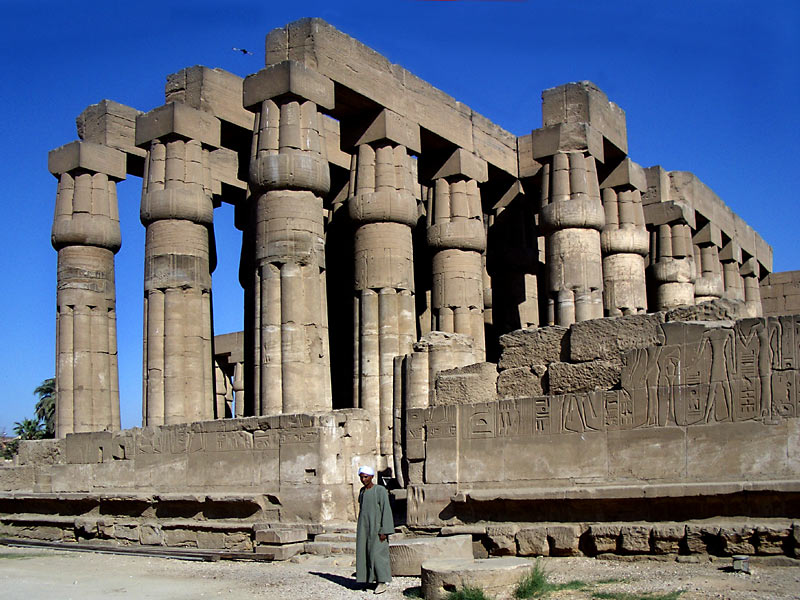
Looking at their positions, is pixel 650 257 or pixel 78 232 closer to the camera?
pixel 78 232

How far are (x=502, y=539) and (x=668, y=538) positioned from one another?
1.73 meters

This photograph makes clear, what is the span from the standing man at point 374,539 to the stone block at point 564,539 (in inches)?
62.6

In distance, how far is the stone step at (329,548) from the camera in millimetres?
10867

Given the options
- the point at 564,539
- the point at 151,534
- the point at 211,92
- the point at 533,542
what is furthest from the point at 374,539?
the point at 211,92

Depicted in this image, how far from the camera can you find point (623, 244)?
2345 cm

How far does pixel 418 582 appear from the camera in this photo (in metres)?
8.64

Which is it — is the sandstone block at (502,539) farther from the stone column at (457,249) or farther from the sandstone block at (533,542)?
the stone column at (457,249)

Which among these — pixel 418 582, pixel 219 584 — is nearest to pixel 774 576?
pixel 418 582

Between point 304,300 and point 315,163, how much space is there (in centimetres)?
244

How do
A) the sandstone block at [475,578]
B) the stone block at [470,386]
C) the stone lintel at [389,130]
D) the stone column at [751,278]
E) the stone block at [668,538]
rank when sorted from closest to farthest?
the sandstone block at [475,578], the stone block at [668,538], the stone block at [470,386], the stone lintel at [389,130], the stone column at [751,278]

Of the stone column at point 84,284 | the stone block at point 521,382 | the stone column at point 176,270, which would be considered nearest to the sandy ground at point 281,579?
the stone block at point 521,382

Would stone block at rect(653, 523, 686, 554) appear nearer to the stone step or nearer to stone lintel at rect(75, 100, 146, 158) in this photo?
the stone step

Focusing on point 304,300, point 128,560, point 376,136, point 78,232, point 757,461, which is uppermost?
point 376,136

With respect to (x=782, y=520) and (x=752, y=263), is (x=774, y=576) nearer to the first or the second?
(x=782, y=520)
